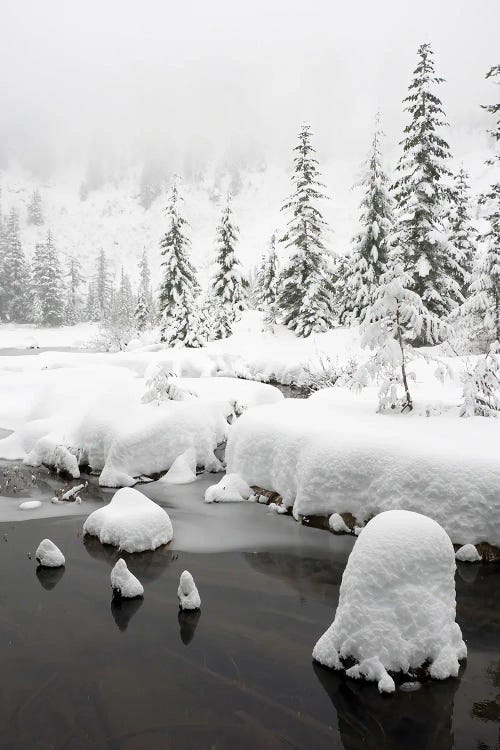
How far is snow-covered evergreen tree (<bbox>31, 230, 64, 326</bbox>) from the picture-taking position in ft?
199

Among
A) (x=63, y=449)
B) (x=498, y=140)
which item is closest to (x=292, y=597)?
(x=63, y=449)

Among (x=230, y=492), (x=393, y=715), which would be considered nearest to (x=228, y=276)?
(x=230, y=492)

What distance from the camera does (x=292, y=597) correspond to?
6582 mm

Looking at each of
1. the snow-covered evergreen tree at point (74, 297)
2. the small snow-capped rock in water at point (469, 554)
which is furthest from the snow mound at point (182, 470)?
the snow-covered evergreen tree at point (74, 297)

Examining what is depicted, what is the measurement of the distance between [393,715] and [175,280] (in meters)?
30.2

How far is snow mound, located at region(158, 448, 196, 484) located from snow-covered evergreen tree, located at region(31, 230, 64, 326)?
183 feet

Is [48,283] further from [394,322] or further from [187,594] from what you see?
[187,594]

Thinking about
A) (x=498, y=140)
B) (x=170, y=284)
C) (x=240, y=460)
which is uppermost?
(x=498, y=140)

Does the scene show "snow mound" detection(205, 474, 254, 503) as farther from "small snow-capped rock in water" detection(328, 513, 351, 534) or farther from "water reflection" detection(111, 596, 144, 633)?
"water reflection" detection(111, 596, 144, 633)

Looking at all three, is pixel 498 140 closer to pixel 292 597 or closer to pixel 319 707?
pixel 292 597

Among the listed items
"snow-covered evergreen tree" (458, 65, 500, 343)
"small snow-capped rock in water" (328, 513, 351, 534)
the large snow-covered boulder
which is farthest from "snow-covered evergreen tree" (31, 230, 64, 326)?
the large snow-covered boulder

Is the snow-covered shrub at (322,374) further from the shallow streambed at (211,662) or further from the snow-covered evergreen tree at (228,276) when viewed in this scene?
the snow-covered evergreen tree at (228,276)

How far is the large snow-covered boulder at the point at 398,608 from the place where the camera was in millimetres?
4773

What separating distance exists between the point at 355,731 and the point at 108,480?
7959mm
